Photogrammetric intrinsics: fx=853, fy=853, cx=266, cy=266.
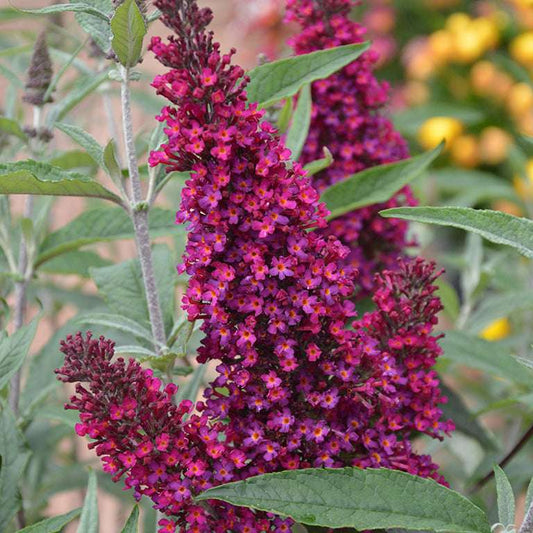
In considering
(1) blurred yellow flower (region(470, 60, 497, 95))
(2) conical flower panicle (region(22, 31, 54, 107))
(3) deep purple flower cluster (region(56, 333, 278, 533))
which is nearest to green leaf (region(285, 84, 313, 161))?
(2) conical flower panicle (region(22, 31, 54, 107))

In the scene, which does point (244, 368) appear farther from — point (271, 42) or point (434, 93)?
point (271, 42)

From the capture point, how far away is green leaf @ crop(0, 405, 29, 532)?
978mm

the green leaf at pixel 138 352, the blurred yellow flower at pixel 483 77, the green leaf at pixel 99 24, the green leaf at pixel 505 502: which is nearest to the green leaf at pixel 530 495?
the green leaf at pixel 505 502

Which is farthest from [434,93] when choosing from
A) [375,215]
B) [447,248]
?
[375,215]

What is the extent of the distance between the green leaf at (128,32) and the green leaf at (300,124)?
0.95 feet

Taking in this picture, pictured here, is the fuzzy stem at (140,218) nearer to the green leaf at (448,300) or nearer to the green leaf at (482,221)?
the green leaf at (482,221)

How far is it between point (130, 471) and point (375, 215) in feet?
2.00

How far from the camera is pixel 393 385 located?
2.88 feet

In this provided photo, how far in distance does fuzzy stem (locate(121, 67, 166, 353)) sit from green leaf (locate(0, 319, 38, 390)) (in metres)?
0.14

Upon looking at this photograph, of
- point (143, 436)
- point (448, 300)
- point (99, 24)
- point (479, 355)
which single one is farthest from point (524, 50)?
point (143, 436)

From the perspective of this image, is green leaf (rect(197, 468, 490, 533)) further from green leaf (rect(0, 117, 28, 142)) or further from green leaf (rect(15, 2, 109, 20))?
green leaf (rect(0, 117, 28, 142))

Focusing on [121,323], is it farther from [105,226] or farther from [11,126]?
[11,126]

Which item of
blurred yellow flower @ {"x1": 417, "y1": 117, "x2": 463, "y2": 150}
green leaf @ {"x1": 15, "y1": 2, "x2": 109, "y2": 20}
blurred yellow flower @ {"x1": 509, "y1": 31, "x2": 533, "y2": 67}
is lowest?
green leaf @ {"x1": 15, "y1": 2, "x2": 109, "y2": 20}

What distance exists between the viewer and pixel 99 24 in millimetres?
919
